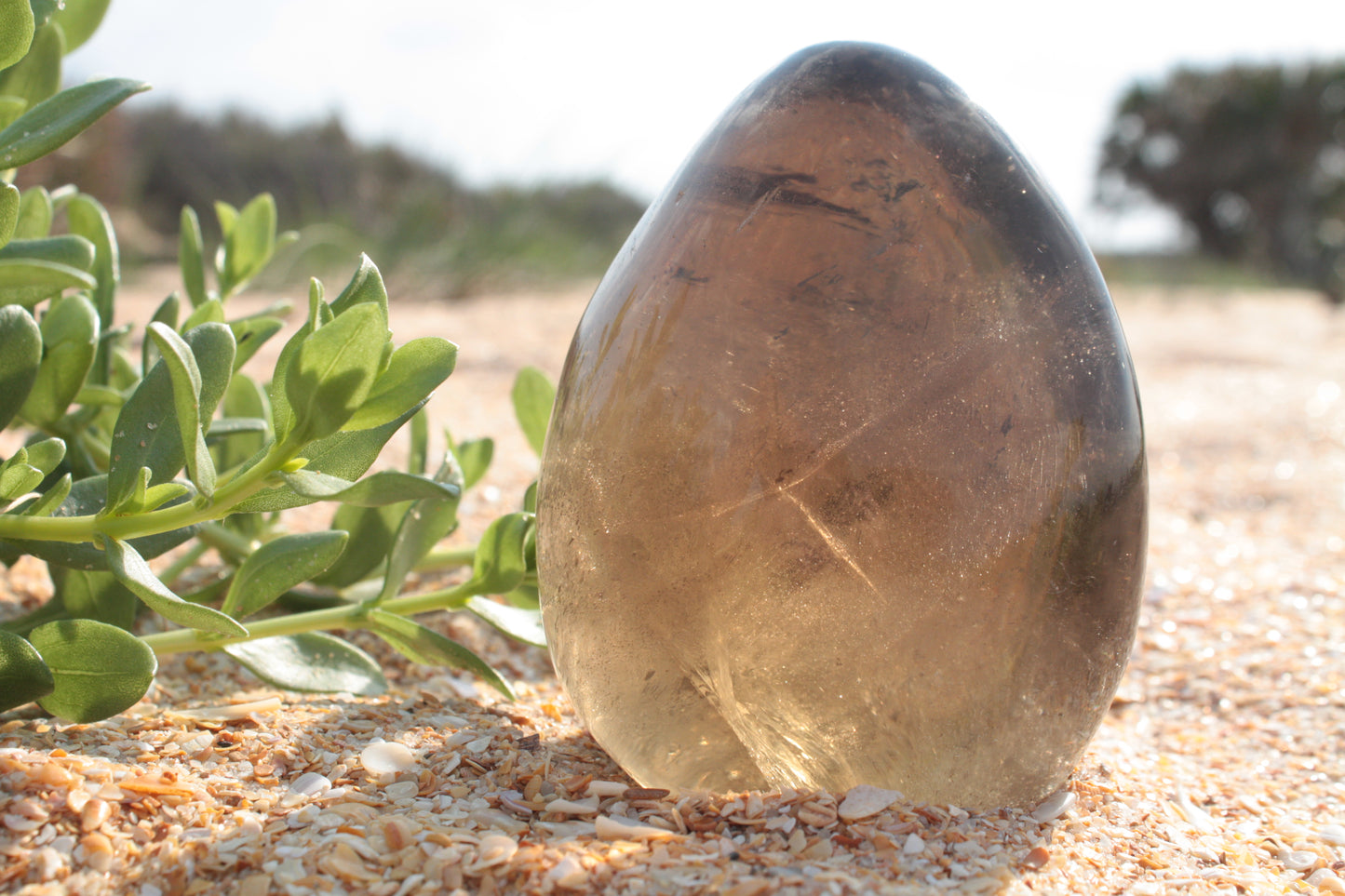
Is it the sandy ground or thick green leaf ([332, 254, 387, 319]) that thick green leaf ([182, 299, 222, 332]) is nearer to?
thick green leaf ([332, 254, 387, 319])

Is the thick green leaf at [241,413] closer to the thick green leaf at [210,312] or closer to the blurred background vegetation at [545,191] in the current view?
the thick green leaf at [210,312]

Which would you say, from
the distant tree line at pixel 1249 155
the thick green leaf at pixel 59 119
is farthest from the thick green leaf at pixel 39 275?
the distant tree line at pixel 1249 155

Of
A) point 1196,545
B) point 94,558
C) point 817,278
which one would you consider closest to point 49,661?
point 94,558

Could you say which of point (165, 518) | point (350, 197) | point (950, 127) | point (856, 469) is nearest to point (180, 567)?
point (165, 518)

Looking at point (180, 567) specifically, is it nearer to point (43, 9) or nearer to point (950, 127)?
point (43, 9)

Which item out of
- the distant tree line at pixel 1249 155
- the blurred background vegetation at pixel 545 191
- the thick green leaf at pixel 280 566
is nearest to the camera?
the thick green leaf at pixel 280 566

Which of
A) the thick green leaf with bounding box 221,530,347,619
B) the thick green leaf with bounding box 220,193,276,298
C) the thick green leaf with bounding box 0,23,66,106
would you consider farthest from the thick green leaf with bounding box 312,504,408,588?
the thick green leaf with bounding box 0,23,66,106
